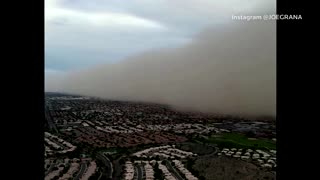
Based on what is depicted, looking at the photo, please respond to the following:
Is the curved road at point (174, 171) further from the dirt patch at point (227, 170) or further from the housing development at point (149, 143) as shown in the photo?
the dirt patch at point (227, 170)

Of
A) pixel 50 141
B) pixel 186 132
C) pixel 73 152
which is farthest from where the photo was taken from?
pixel 186 132

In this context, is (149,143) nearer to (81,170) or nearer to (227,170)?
(227,170)

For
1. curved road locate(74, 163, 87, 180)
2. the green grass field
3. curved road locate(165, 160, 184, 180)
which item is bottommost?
curved road locate(165, 160, 184, 180)

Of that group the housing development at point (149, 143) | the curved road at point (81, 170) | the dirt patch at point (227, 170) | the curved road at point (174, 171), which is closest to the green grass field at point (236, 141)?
the housing development at point (149, 143)

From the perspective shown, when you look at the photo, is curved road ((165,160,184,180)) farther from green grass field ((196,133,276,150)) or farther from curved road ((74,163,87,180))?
green grass field ((196,133,276,150))

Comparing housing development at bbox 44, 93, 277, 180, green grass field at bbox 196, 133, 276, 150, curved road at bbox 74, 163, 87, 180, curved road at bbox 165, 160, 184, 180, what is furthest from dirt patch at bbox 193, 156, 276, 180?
curved road at bbox 74, 163, 87, 180
